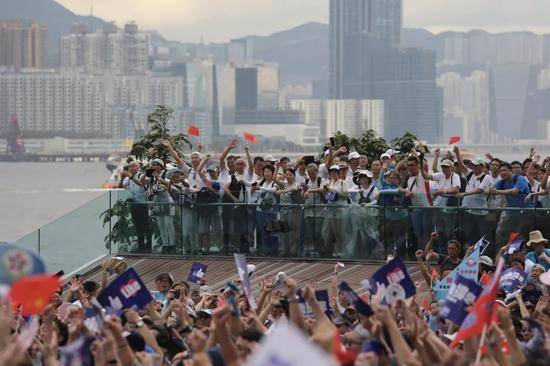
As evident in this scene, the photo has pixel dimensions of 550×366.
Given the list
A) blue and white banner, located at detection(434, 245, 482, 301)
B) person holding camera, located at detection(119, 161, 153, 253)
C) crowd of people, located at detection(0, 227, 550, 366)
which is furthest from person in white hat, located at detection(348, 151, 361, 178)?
crowd of people, located at detection(0, 227, 550, 366)

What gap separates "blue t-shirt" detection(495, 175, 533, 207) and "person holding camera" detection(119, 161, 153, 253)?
16.5 ft

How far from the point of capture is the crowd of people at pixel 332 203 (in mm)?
21469

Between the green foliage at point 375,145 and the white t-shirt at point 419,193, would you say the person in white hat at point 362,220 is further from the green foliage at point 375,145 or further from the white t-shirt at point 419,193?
the green foliage at point 375,145

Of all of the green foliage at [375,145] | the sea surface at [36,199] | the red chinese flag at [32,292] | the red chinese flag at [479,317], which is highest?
the red chinese flag at [32,292]

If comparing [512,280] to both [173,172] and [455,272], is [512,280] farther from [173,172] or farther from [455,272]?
[173,172]

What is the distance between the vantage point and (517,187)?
69.6ft

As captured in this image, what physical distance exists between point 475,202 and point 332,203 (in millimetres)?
1909

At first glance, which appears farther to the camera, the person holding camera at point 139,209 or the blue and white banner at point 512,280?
the person holding camera at point 139,209

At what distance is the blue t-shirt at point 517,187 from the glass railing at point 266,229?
0.25 ft

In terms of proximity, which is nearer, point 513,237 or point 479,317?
point 479,317

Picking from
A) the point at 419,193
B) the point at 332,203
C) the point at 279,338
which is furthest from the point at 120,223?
the point at 279,338

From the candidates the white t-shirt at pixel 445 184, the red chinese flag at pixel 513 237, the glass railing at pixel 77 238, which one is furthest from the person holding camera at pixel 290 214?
the red chinese flag at pixel 513 237

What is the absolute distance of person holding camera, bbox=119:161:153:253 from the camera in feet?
78.6

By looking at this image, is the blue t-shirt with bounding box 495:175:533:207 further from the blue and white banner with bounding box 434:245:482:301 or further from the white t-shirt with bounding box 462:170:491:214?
the blue and white banner with bounding box 434:245:482:301
